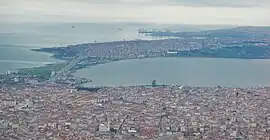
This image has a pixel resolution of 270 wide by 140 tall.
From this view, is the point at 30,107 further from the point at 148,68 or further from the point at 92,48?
the point at 92,48

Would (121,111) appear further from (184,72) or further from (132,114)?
(184,72)

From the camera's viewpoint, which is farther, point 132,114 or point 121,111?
point 121,111

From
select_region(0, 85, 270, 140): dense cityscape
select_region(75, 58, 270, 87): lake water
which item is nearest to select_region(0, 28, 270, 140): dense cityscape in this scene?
select_region(0, 85, 270, 140): dense cityscape

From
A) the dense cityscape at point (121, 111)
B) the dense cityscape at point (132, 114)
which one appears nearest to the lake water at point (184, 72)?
the dense cityscape at point (121, 111)

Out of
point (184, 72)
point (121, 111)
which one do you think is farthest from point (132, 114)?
point (184, 72)

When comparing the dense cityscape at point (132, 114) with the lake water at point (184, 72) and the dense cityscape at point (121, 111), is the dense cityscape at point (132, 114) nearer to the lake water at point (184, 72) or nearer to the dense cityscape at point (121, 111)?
the dense cityscape at point (121, 111)

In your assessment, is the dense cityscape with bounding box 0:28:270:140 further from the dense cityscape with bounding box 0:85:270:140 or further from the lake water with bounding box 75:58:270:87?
the lake water with bounding box 75:58:270:87

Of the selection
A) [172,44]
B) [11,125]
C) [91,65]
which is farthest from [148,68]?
[11,125]
